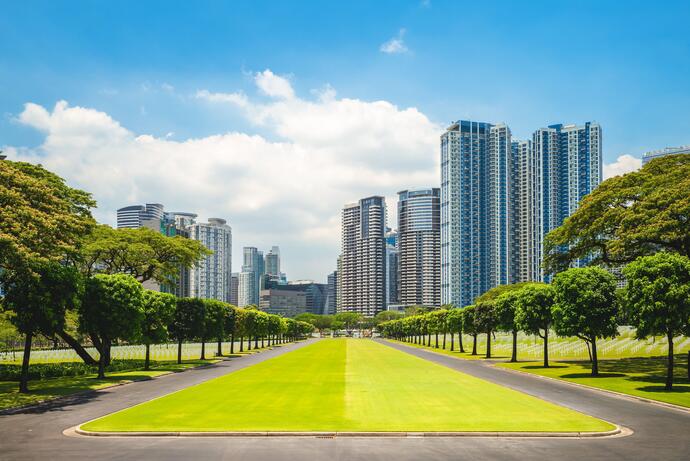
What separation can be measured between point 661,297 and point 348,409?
2070cm

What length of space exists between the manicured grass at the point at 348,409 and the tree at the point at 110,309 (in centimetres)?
994

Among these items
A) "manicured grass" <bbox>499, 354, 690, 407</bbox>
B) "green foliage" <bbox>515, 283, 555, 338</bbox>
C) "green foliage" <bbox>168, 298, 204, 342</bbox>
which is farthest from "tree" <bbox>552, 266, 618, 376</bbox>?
"green foliage" <bbox>168, 298, 204, 342</bbox>

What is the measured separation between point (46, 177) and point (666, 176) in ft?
182

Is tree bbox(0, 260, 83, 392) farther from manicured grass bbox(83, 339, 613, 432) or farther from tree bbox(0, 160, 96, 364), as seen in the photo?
manicured grass bbox(83, 339, 613, 432)

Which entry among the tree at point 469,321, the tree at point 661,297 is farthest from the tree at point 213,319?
the tree at point 661,297

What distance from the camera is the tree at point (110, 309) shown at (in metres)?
47.1

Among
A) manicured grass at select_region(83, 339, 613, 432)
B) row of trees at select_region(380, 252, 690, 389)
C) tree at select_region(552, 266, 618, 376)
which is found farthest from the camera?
tree at select_region(552, 266, 618, 376)

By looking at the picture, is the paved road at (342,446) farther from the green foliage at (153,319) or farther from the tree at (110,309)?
the green foliage at (153,319)

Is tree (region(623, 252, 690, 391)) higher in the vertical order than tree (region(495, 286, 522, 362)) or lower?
higher

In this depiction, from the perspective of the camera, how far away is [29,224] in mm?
33906

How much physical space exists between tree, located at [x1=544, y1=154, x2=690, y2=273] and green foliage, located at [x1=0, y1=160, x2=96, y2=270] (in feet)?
142

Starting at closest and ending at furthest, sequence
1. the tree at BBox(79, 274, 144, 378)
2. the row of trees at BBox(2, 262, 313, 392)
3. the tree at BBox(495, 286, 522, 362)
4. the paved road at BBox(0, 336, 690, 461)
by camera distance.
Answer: the paved road at BBox(0, 336, 690, 461), the row of trees at BBox(2, 262, 313, 392), the tree at BBox(79, 274, 144, 378), the tree at BBox(495, 286, 522, 362)

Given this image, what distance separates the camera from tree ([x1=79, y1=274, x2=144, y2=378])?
47.1 meters

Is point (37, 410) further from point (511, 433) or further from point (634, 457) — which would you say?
point (634, 457)
